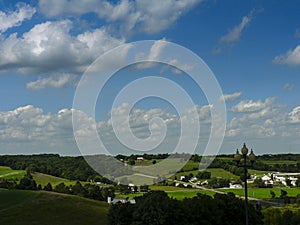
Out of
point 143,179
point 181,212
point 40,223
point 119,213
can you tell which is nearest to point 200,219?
point 181,212

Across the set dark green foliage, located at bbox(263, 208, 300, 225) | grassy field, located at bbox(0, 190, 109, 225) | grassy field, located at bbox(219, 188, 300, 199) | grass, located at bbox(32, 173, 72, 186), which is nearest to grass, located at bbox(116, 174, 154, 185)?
grass, located at bbox(32, 173, 72, 186)

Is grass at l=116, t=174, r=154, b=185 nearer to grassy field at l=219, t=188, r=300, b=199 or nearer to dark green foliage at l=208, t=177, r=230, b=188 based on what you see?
dark green foliage at l=208, t=177, r=230, b=188

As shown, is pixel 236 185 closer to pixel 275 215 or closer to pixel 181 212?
pixel 275 215

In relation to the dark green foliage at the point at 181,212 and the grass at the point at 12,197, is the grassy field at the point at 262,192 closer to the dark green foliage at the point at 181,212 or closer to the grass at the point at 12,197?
the grass at the point at 12,197

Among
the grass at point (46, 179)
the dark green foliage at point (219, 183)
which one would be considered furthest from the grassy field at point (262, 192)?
the grass at point (46, 179)

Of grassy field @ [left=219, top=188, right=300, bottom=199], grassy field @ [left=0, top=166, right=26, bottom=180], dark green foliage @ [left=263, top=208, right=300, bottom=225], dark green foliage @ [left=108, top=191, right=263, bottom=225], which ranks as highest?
grassy field @ [left=0, top=166, right=26, bottom=180]

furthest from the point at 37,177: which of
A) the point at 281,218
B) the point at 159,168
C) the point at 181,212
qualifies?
the point at 181,212
